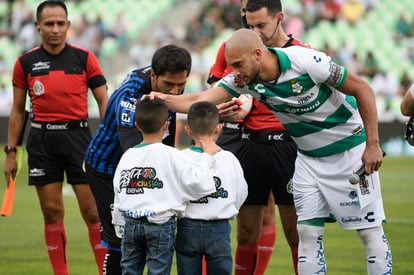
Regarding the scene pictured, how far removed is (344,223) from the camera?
21.4 feet

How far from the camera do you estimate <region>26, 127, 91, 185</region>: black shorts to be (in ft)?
28.2

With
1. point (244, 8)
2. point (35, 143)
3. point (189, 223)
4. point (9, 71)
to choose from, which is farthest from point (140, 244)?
point (9, 71)

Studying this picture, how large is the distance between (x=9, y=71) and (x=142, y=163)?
2299 centimetres

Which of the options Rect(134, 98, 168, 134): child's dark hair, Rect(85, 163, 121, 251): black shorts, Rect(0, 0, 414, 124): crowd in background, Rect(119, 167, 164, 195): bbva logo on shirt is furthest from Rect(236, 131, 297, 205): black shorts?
Rect(0, 0, 414, 124): crowd in background

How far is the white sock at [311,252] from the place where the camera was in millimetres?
6508

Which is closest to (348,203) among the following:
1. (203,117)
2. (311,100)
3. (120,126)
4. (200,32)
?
(311,100)

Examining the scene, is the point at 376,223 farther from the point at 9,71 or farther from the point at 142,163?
the point at 9,71

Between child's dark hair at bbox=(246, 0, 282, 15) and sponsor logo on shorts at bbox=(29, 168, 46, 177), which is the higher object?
child's dark hair at bbox=(246, 0, 282, 15)

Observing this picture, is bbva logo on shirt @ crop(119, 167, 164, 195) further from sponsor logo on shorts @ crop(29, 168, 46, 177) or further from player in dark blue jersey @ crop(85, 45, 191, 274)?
sponsor logo on shorts @ crop(29, 168, 46, 177)

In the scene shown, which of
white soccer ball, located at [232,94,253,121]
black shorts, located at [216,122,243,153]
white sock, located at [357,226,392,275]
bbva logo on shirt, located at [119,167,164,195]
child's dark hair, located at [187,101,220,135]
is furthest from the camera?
black shorts, located at [216,122,243,153]

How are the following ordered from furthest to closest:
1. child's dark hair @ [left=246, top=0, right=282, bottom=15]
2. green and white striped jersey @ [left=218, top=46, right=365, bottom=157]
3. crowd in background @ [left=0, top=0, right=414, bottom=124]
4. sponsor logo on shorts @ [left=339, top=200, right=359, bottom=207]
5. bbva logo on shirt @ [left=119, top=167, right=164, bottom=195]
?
crowd in background @ [left=0, top=0, right=414, bottom=124], child's dark hair @ [left=246, top=0, right=282, bottom=15], sponsor logo on shorts @ [left=339, top=200, right=359, bottom=207], green and white striped jersey @ [left=218, top=46, right=365, bottom=157], bbva logo on shirt @ [left=119, top=167, right=164, bottom=195]

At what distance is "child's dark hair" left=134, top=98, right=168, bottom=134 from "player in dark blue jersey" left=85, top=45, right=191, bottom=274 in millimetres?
260

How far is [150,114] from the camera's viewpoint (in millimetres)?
5879

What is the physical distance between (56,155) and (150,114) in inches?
119
